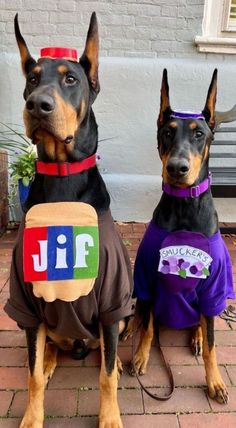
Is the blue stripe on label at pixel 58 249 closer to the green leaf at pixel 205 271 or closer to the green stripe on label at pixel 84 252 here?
the green stripe on label at pixel 84 252

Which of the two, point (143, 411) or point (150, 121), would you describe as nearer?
point (143, 411)

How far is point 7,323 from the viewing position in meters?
2.87

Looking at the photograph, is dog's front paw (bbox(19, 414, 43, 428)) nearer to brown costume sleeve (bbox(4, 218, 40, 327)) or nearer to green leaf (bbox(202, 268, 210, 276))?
brown costume sleeve (bbox(4, 218, 40, 327))

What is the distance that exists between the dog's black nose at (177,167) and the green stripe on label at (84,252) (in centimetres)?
59

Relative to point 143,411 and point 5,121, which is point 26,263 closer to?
point 143,411

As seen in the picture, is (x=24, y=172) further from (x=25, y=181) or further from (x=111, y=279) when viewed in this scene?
(x=111, y=279)

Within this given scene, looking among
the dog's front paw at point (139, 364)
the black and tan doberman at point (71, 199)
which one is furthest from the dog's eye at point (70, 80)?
the dog's front paw at point (139, 364)

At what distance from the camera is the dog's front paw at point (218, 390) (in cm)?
218

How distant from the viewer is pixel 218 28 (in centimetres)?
479

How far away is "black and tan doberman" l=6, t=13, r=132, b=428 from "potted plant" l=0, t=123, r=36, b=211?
2.66m

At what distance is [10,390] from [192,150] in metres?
1.68

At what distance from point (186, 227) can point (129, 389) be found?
0.99 metres

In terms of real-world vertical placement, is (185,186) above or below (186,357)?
above

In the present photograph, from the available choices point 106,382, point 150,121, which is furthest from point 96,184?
point 150,121
